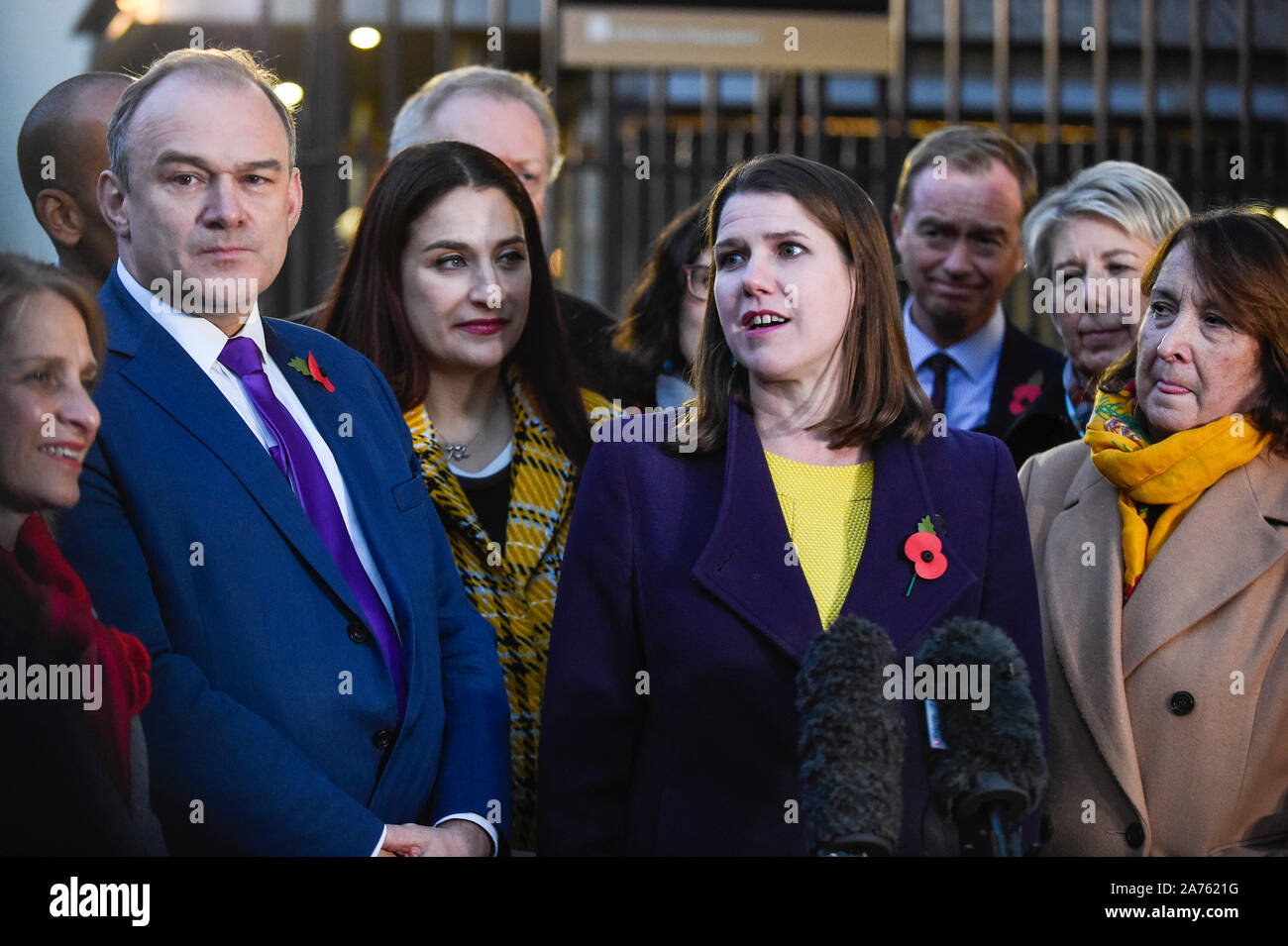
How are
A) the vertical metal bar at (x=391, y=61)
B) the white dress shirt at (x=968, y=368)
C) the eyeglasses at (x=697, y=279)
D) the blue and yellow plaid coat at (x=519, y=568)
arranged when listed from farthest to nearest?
the vertical metal bar at (x=391, y=61), the white dress shirt at (x=968, y=368), the eyeglasses at (x=697, y=279), the blue and yellow plaid coat at (x=519, y=568)

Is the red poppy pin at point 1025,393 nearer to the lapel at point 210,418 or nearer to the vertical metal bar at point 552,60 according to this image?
the lapel at point 210,418

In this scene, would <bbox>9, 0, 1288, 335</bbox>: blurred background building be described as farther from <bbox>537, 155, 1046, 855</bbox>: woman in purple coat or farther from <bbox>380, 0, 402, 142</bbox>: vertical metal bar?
<bbox>537, 155, 1046, 855</bbox>: woman in purple coat

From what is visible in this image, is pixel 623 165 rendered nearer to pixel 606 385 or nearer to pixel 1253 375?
pixel 606 385

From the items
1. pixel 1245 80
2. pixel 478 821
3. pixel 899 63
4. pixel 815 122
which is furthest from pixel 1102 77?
pixel 478 821

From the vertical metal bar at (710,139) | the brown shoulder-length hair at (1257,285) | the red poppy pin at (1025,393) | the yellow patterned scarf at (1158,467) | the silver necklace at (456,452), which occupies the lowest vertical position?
the yellow patterned scarf at (1158,467)

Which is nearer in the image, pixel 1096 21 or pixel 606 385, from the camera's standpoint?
pixel 606 385

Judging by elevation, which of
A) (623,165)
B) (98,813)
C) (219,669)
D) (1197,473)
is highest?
(623,165)

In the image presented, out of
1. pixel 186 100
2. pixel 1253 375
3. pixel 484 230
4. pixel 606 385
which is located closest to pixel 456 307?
pixel 484 230

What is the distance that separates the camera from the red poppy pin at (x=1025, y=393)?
386 cm

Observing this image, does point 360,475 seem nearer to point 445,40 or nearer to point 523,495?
point 523,495

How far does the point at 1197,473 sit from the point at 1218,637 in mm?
297

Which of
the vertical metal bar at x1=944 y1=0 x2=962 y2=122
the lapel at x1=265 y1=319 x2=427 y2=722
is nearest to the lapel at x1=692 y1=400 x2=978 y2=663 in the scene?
the lapel at x1=265 y1=319 x2=427 y2=722

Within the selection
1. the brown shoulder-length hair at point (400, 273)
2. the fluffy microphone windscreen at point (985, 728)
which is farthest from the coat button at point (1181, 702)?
the brown shoulder-length hair at point (400, 273)

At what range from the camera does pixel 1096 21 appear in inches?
314
